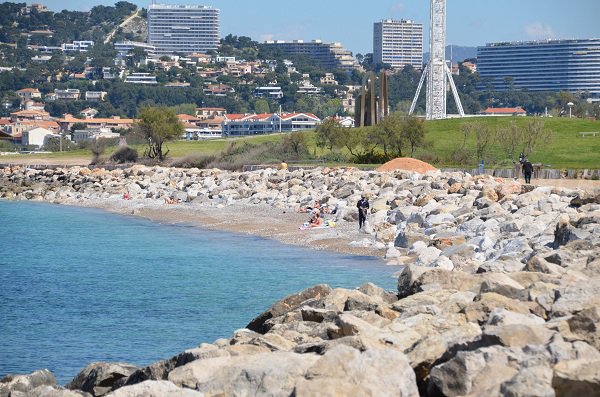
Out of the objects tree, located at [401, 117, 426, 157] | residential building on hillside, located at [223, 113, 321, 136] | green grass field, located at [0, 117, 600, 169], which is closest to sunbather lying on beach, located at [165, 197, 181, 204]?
green grass field, located at [0, 117, 600, 169]

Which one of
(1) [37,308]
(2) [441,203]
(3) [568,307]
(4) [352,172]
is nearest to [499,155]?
(4) [352,172]

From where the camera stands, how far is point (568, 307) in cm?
1025

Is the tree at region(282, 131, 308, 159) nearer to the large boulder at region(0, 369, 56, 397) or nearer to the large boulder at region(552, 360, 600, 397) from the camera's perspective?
the large boulder at region(0, 369, 56, 397)

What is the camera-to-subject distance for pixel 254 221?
34.1 meters

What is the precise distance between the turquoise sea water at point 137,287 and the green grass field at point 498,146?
68.4 feet

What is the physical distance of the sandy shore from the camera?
27250 millimetres

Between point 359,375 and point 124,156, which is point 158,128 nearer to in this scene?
point 124,156

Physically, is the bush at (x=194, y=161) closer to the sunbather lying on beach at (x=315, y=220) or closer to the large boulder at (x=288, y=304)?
the sunbather lying on beach at (x=315, y=220)

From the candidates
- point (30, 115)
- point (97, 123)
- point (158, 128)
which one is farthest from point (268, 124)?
point (158, 128)

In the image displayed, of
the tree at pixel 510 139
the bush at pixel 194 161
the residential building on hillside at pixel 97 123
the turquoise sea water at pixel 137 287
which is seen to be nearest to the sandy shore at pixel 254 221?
the turquoise sea water at pixel 137 287

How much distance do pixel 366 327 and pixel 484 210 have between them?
16.7 meters

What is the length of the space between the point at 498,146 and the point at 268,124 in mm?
73029

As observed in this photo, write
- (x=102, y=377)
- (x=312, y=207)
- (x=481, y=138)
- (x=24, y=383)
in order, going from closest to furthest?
(x=102, y=377) → (x=24, y=383) → (x=312, y=207) → (x=481, y=138)

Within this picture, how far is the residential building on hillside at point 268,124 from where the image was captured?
12431 centimetres
